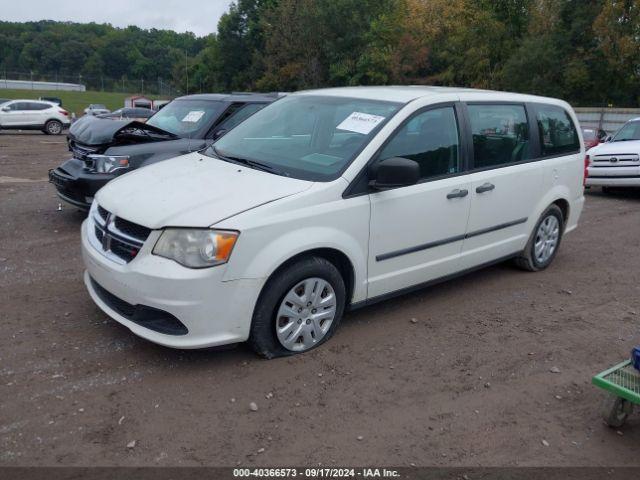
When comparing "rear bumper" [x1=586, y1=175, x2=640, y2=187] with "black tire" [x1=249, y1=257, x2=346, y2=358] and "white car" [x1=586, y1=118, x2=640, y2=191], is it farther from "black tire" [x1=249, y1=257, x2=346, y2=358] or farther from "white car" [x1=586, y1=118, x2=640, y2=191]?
"black tire" [x1=249, y1=257, x2=346, y2=358]

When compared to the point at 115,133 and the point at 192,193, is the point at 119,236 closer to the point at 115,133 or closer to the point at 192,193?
the point at 192,193

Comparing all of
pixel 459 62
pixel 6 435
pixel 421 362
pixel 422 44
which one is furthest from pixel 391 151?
pixel 422 44

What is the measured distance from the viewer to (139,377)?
360 cm

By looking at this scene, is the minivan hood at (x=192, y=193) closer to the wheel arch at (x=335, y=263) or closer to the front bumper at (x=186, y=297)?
the front bumper at (x=186, y=297)

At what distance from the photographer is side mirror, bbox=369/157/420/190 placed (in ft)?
12.8

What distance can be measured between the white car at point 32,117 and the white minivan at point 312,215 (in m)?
23.2

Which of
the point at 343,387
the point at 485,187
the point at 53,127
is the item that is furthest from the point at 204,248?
the point at 53,127

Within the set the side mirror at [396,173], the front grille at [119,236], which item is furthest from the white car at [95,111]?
the side mirror at [396,173]

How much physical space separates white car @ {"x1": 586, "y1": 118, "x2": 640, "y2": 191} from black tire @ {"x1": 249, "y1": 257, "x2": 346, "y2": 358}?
8.31 metres

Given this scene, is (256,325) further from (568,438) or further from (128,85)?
(128,85)

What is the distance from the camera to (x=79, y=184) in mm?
6582

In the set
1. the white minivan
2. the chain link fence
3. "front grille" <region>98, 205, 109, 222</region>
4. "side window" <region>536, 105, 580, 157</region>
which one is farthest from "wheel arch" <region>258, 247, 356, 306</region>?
the chain link fence

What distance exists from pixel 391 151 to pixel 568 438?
217cm

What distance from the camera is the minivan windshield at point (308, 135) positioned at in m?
4.12
